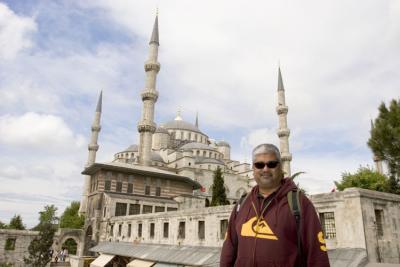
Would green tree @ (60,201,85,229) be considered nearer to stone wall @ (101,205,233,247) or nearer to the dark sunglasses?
stone wall @ (101,205,233,247)

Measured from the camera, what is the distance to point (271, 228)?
2.33m

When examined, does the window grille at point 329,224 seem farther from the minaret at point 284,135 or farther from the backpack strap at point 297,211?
the minaret at point 284,135

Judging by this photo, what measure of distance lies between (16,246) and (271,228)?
99.3 ft

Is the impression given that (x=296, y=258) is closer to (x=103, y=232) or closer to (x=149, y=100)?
(x=103, y=232)

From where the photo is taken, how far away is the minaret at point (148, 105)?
115 feet

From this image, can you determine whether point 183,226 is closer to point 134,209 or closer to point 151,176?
point 134,209

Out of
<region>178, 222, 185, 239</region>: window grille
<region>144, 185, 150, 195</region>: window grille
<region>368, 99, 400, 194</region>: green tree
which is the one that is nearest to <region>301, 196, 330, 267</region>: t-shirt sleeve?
<region>178, 222, 185, 239</region>: window grille

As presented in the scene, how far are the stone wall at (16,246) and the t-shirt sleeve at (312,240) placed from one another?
28767 millimetres

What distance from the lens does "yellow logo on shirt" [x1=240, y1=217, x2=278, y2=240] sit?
7.62 feet

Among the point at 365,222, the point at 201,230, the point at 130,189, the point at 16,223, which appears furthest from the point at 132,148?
the point at 365,222

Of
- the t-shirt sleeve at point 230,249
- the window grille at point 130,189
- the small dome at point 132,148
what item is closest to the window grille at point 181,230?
the window grille at point 130,189

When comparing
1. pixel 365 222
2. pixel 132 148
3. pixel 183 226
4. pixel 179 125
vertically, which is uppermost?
pixel 179 125

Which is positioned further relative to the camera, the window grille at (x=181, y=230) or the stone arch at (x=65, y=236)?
the stone arch at (x=65, y=236)

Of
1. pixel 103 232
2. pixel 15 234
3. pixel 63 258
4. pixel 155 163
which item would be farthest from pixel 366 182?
pixel 155 163
